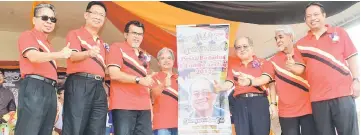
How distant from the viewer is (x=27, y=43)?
256cm

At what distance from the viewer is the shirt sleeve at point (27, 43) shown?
254cm

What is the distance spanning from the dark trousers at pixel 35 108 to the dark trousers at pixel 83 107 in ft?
0.35

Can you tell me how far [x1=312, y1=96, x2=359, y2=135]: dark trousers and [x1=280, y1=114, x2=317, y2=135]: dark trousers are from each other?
13 centimetres

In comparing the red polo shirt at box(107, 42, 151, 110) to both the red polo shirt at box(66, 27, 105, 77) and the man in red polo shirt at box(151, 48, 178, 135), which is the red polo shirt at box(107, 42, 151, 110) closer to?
the red polo shirt at box(66, 27, 105, 77)

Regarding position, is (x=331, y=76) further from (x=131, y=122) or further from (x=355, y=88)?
(x=131, y=122)

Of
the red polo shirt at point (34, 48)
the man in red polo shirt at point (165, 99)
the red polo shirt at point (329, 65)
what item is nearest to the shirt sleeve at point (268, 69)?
the red polo shirt at point (329, 65)

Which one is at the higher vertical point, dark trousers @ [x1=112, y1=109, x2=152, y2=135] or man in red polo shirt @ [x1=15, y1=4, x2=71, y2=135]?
man in red polo shirt @ [x1=15, y1=4, x2=71, y2=135]

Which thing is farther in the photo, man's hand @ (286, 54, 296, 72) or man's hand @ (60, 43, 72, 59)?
man's hand @ (286, 54, 296, 72)

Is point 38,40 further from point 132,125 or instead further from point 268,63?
point 268,63

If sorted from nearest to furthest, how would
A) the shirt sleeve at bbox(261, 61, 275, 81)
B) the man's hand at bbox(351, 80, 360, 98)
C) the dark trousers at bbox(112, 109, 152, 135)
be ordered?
the man's hand at bbox(351, 80, 360, 98)
the dark trousers at bbox(112, 109, 152, 135)
the shirt sleeve at bbox(261, 61, 275, 81)

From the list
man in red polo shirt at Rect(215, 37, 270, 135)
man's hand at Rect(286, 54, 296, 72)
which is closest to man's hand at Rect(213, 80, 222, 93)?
man in red polo shirt at Rect(215, 37, 270, 135)

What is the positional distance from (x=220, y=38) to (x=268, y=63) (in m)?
0.47

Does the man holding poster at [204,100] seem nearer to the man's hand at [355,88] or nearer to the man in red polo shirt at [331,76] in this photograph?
the man in red polo shirt at [331,76]

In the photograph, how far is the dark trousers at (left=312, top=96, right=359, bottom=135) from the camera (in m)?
2.62
